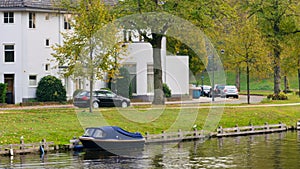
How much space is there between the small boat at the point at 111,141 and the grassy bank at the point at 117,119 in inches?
73.9

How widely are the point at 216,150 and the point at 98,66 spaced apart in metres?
12.0

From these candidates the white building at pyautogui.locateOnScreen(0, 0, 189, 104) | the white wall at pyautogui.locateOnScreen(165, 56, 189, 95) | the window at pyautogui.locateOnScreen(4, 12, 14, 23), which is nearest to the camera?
the white building at pyautogui.locateOnScreen(0, 0, 189, 104)

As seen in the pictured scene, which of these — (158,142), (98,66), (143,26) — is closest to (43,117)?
(98,66)

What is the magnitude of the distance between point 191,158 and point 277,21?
3904cm

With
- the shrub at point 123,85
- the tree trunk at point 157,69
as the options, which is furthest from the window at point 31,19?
the tree trunk at point 157,69

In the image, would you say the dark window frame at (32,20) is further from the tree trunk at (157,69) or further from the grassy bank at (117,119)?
the grassy bank at (117,119)

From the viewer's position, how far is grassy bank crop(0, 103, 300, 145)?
133ft

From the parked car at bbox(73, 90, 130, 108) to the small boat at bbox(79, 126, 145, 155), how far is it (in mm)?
14560

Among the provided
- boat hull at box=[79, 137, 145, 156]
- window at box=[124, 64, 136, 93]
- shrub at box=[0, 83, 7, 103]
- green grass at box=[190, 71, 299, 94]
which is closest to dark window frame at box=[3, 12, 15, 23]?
shrub at box=[0, 83, 7, 103]

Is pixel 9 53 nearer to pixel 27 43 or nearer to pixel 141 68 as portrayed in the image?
pixel 27 43

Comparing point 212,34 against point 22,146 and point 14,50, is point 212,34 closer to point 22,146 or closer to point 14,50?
point 14,50

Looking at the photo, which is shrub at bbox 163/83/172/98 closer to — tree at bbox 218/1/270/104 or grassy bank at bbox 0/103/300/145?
tree at bbox 218/1/270/104

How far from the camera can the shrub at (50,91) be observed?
2352 inches

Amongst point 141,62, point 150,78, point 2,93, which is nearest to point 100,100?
point 2,93
